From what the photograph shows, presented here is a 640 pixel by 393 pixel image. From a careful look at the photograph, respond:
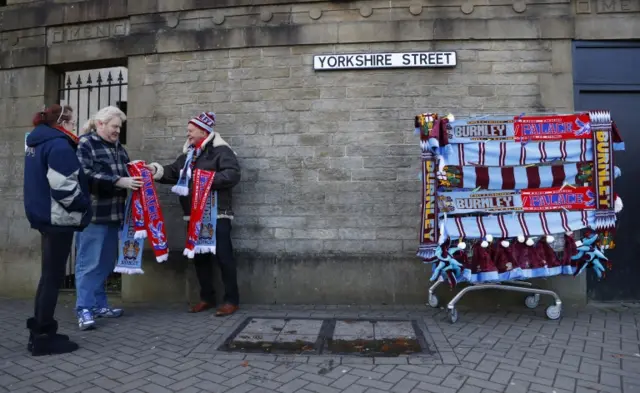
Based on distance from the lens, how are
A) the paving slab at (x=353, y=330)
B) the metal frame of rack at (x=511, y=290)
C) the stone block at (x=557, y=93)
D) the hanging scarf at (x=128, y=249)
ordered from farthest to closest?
the stone block at (x=557, y=93), the hanging scarf at (x=128, y=249), the metal frame of rack at (x=511, y=290), the paving slab at (x=353, y=330)

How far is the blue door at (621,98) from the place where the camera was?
17.6 feet

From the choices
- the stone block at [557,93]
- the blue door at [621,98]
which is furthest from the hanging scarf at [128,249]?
the blue door at [621,98]

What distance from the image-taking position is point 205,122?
5172 mm

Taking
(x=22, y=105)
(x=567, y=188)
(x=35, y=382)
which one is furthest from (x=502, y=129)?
(x=22, y=105)

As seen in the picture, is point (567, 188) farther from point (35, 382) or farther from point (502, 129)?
point (35, 382)

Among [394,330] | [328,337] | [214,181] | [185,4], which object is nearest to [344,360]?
[328,337]

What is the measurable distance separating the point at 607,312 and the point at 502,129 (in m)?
2.45

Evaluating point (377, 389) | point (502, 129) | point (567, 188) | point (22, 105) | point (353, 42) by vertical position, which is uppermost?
point (353, 42)

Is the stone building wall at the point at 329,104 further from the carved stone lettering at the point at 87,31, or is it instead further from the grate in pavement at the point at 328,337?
the grate in pavement at the point at 328,337

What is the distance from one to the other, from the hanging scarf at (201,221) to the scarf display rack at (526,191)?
2346mm

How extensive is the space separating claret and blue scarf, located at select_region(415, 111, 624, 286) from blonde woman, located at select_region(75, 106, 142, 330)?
10.7ft

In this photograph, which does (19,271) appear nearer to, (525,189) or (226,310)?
(226,310)

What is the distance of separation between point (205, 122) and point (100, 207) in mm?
1485

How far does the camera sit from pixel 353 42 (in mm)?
5520
